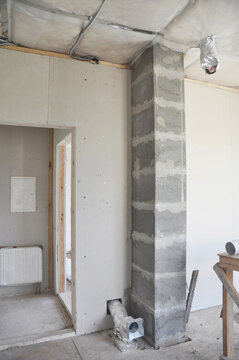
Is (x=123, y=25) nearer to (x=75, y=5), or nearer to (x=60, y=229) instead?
(x=75, y=5)

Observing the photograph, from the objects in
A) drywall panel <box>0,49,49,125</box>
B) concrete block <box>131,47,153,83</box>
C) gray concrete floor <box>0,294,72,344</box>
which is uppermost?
concrete block <box>131,47,153,83</box>

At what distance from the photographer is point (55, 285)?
4035mm

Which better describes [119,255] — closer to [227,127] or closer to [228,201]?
[228,201]

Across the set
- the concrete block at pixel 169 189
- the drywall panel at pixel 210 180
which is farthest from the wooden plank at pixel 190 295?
the concrete block at pixel 169 189

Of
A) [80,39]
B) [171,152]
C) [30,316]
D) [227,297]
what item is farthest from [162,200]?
[30,316]

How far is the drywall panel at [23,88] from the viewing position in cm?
265

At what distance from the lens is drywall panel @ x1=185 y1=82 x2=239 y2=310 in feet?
11.2

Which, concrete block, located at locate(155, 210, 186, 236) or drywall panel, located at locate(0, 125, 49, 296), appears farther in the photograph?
drywall panel, located at locate(0, 125, 49, 296)

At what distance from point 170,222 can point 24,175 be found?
7.94ft

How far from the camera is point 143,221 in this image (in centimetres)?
286

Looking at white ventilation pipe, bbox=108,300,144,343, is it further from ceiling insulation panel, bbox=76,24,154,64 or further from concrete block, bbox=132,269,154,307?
ceiling insulation panel, bbox=76,24,154,64

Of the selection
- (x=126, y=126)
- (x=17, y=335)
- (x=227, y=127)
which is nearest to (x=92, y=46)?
(x=126, y=126)

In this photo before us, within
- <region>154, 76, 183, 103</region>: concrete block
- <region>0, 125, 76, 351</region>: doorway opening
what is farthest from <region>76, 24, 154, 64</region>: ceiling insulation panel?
<region>0, 125, 76, 351</region>: doorway opening

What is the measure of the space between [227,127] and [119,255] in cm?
218
